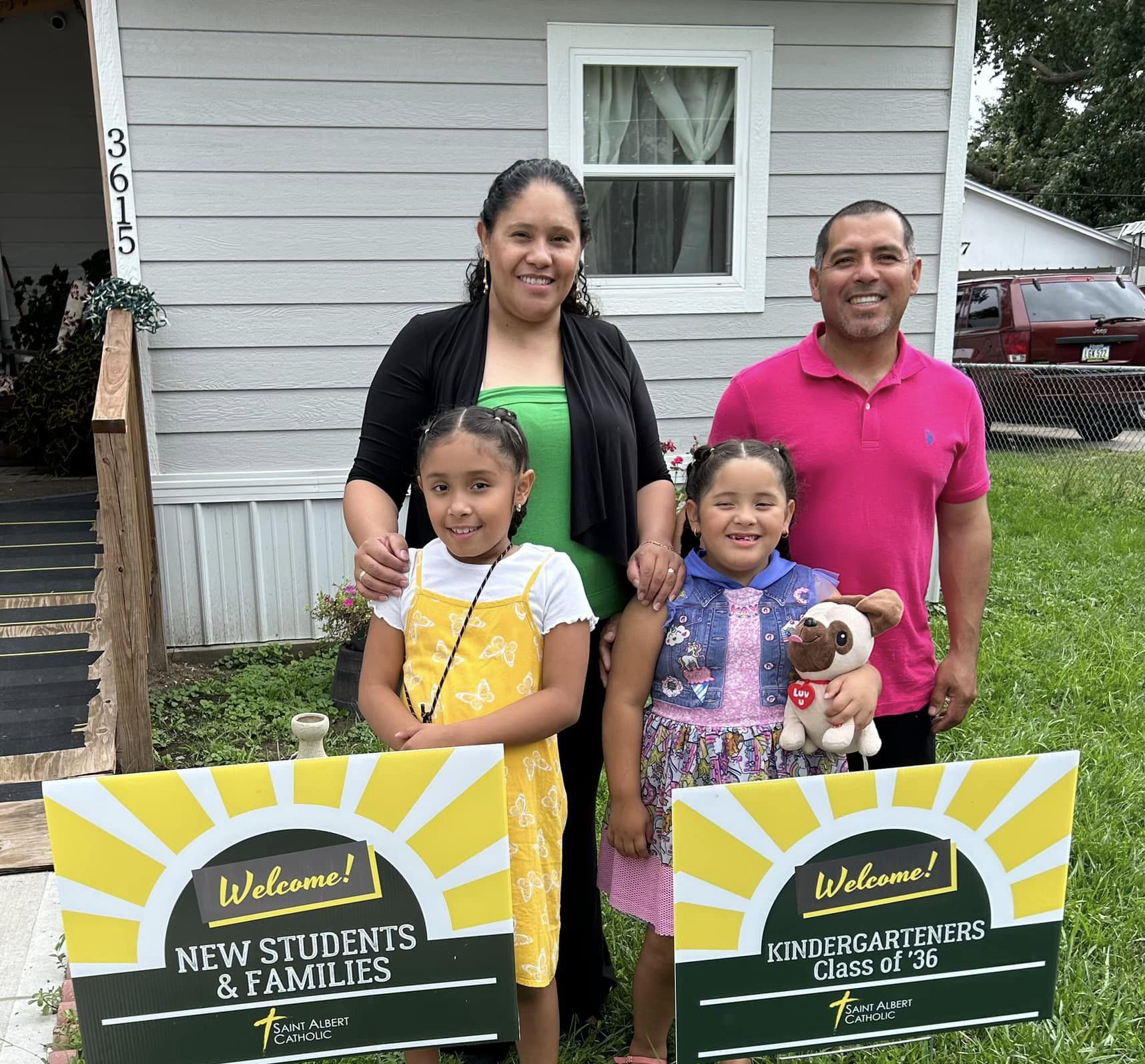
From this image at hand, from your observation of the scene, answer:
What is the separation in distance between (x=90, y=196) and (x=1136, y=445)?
8.79 metres

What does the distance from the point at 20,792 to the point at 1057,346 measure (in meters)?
9.50

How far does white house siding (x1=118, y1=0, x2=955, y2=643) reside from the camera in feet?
13.9

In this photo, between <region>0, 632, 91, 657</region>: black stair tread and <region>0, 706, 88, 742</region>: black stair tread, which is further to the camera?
<region>0, 632, 91, 657</region>: black stair tread

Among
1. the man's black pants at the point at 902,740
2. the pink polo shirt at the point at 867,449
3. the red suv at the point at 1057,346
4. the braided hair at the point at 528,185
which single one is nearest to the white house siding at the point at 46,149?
the braided hair at the point at 528,185

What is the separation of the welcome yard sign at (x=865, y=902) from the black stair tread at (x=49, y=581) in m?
3.60

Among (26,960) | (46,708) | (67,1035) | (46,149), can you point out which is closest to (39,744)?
(46,708)

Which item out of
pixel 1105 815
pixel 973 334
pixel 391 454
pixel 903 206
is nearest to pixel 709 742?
pixel 391 454

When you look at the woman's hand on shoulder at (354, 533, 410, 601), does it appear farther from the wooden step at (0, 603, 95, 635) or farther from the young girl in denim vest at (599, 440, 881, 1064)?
the wooden step at (0, 603, 95, 635)

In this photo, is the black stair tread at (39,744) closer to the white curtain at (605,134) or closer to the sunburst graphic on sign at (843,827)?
the sunburst graphic on sign at (843,827)

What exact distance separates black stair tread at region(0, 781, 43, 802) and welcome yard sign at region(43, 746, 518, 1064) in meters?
1.99

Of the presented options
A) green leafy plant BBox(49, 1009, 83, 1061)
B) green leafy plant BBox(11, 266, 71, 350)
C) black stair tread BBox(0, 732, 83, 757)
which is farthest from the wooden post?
green leafy plant BBox(11, 266, 71, 350)

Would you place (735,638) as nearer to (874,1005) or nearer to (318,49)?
(874,1005)

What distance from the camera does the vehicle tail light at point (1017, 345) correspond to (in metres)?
9.85

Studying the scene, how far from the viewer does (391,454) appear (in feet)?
6.35
